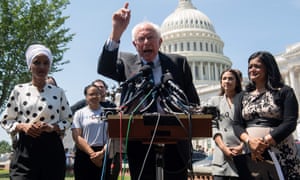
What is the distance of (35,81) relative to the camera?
3.62m

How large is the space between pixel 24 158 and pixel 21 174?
142 mm

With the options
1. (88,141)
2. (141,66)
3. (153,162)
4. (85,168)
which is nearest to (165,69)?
(141,66)

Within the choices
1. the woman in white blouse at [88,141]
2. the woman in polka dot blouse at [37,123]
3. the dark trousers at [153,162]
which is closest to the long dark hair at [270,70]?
the dark trousers at [153,162]

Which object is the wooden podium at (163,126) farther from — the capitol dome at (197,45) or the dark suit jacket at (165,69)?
the capitol dome at (197,45)

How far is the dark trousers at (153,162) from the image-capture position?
9.85 feet

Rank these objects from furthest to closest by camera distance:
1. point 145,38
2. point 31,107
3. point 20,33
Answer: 1. point 20,33
2. point 31,107
3. point 145,38

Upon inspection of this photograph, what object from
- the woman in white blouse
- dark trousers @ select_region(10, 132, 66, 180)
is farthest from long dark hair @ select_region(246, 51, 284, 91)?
the woman in white blouse

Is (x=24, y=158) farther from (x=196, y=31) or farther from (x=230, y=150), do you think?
(x=196, y=31)

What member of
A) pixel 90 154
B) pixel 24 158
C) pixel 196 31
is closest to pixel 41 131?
pixel 24 158

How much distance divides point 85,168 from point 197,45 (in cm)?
8371

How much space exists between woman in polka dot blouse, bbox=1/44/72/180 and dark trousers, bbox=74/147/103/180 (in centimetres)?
164

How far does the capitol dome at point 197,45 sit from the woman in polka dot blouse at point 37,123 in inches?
3134

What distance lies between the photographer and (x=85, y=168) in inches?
204

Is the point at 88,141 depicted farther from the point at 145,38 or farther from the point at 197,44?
the point at 197,44
